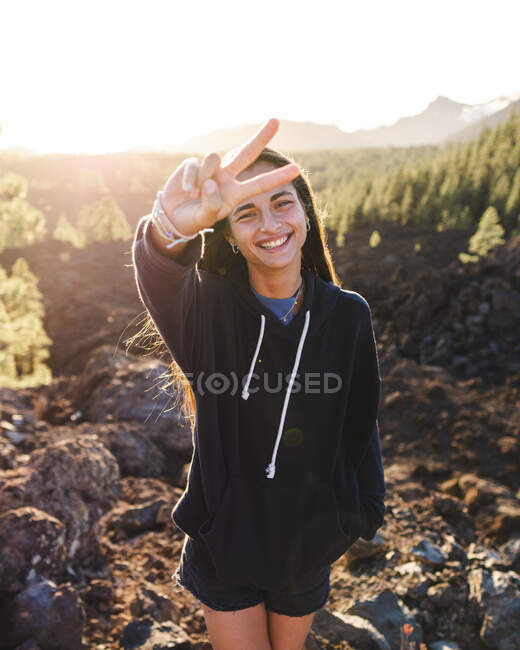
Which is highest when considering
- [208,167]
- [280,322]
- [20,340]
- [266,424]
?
[208,167]

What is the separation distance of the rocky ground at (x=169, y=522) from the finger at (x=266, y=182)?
109 cm

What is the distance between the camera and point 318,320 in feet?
5.98

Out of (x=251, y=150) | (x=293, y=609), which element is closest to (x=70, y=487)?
(x=293, y=609)

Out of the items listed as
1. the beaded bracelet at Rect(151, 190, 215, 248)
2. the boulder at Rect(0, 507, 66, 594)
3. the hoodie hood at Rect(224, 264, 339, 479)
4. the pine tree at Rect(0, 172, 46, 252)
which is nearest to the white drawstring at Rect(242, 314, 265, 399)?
the hoodie hood at Rect(224, 264, 339, 479)

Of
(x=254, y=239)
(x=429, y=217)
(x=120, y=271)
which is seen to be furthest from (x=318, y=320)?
(x=429, y=217)

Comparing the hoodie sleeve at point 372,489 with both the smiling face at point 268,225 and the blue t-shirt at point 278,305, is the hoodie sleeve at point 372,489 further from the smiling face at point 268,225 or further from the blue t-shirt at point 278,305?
the smiling face at point 268,225

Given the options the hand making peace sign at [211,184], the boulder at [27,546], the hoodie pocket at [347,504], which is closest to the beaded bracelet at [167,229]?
the hand making peace sign at [211,184]

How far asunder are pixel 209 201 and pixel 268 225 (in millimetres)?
397

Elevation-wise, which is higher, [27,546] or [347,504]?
[347,504]

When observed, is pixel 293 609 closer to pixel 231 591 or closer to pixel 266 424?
pixel 231 591

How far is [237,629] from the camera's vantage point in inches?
69.7

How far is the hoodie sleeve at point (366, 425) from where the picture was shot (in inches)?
76.3

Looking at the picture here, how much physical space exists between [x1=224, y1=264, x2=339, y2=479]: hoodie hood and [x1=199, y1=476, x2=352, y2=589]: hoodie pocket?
0.13 m

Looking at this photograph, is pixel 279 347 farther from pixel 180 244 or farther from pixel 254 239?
pixel 180 244
